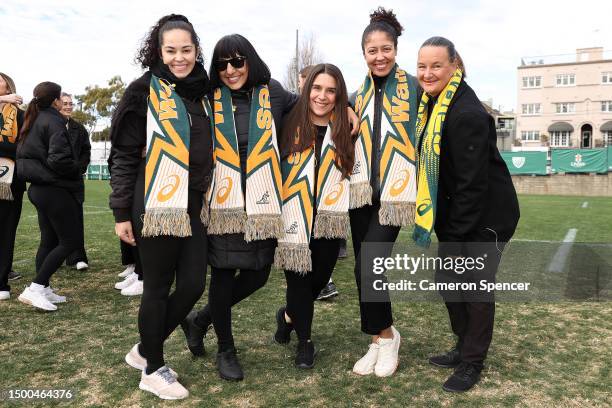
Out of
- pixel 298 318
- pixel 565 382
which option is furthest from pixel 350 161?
pixel 565 382

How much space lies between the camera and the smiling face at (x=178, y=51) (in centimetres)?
253

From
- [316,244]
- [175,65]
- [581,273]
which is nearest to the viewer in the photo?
[175,65]

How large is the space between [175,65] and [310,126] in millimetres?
817

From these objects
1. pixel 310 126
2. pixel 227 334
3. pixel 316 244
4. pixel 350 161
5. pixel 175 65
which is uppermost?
pixel 175 65

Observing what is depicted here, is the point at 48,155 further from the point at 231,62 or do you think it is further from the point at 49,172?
the point at 231,62

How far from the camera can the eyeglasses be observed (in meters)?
2.72

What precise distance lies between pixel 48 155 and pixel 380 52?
3145mm

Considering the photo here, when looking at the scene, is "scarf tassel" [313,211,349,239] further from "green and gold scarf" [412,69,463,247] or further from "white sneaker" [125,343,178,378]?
"white sneaker" [125,343,178,378]

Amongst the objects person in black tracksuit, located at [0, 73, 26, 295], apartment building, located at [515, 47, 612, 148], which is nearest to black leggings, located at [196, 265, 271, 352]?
person in black tracksuit, located at [0, 73, 26, 295]

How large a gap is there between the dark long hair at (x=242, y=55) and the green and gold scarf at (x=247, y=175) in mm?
49

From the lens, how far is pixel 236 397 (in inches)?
103

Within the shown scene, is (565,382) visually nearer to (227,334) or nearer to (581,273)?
(227,334)

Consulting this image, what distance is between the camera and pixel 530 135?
172ft

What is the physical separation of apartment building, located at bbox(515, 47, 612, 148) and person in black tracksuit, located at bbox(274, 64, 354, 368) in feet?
168
